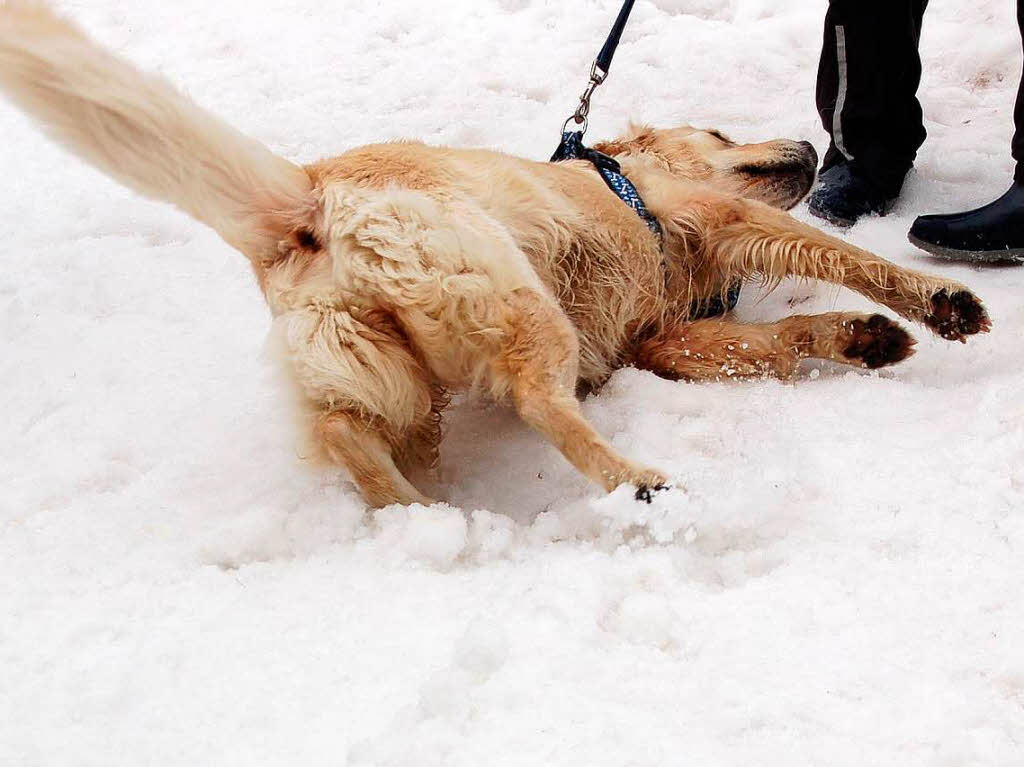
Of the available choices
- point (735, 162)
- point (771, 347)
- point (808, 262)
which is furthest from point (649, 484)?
point (735, 162)

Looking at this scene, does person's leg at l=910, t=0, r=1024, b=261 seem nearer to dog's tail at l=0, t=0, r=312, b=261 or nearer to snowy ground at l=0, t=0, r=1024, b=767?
snowy ground at l=0, t=0, r=1024, b=767

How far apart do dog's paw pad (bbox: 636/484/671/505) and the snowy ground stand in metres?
0.03

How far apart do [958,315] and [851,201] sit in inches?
51.8

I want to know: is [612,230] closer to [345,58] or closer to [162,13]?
[345,58]

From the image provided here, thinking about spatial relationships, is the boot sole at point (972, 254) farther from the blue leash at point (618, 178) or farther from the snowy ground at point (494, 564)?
the blue leash at point (618, 178)

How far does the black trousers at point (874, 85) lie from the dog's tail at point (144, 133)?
8.60ft

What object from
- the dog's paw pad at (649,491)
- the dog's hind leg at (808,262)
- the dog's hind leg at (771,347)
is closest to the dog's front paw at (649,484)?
the dog's paw pad at (649,491)

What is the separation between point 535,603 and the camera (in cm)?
170

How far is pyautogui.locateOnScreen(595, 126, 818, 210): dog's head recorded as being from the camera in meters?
3.49

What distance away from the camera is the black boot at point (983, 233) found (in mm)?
3186

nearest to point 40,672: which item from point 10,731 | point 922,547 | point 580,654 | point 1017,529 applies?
point 10,731

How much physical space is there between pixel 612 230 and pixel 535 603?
1516 mm

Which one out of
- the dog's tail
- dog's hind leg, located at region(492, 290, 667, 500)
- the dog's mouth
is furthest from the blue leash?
the dog's tail

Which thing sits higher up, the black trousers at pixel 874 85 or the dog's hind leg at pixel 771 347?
the black trousers at pixel 874 85
